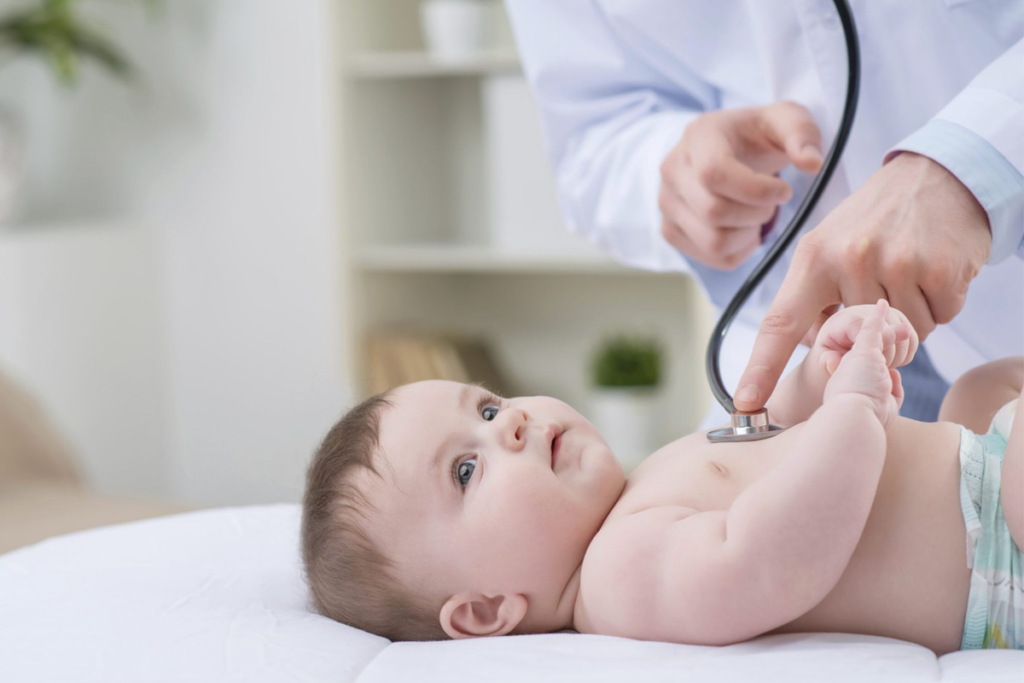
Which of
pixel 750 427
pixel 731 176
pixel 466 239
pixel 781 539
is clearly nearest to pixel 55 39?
Result: pixel 466 239

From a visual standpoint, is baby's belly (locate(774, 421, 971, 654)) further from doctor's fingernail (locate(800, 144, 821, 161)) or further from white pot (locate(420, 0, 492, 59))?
white pot (locate(420, 0, 492, 59))

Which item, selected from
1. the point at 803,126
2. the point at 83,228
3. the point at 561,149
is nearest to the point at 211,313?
the point at 83,228

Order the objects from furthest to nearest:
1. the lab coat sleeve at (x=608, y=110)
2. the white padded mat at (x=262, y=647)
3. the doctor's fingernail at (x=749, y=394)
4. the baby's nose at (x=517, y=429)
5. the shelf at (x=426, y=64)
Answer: the shelf at (x=426, y=64)
the lab coat sleeve at (x=608, y=110)
the baby's nose at (x=517, y=429)
the doctor's fingernail at (x=749, y=394)
the white padded mat at (x=262, y=647)

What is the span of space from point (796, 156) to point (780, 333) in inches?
12.9

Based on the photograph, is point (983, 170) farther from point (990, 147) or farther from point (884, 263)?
point (884, 263)

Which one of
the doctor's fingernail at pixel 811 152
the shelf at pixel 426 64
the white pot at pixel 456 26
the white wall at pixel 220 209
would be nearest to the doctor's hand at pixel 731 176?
the doctor's fingernail at pixel 811 152

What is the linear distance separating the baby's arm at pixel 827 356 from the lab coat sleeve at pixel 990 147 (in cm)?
15

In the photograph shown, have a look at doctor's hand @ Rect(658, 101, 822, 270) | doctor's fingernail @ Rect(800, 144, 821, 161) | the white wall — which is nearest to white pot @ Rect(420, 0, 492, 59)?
the white wall

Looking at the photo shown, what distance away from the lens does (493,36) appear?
272 centimetres

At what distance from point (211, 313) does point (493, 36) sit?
1.07 meters

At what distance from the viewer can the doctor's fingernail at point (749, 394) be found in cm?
82

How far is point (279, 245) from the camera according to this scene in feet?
9.30

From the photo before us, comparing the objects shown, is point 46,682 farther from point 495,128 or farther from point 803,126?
point 495,128

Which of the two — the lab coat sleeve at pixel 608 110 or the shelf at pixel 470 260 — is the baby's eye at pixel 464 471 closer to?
the lab coat sleeve at pixel 608 110
